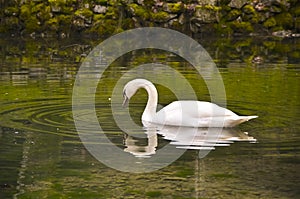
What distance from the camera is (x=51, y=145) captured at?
930 cm

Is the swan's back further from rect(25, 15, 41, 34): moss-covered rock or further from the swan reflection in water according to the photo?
rect(25, 15, 41, 34): moss-covered rock

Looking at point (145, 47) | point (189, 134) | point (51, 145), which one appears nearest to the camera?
point (51, 145)

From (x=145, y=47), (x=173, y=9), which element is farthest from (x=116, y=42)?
(x=173, y=9)

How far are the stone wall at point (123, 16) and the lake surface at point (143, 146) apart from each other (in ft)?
53.4

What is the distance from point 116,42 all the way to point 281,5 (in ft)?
30.3

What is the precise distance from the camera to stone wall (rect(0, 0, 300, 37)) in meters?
34.4

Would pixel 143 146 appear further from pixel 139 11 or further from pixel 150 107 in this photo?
pixel 139 11

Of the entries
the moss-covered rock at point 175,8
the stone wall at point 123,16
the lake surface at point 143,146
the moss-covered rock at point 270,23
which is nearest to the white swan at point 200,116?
the lake surface at point 143,146

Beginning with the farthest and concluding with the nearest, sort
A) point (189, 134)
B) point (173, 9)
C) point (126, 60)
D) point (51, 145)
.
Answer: point (173, 9) < point (126, 60) < point (189, 134) < point (51, 145)

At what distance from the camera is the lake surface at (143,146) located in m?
7.37

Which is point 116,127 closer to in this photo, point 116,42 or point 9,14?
point 116,42

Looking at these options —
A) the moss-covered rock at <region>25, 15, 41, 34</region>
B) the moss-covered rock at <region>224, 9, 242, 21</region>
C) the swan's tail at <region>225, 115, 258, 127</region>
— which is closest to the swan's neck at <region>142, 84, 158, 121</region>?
the swan's tail at <region>225, 115, 258, 127</region>

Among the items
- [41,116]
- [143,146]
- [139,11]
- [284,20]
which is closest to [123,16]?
[139,11]

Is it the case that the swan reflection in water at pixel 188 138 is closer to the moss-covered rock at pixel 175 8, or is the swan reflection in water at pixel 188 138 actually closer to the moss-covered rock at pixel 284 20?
the moss-covered rock at pixel 175 8
